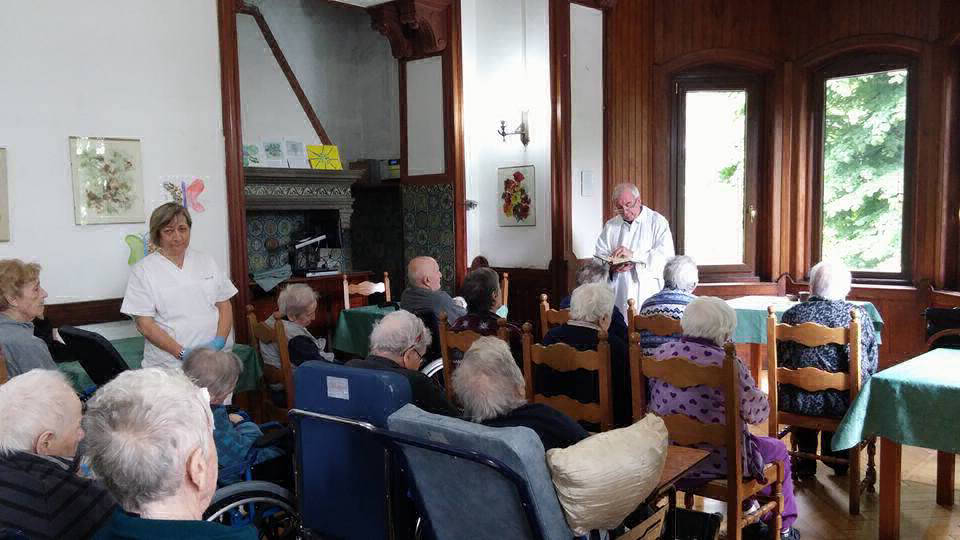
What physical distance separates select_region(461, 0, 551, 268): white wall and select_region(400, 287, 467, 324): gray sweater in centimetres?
223

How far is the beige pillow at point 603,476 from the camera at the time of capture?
1.78 meters

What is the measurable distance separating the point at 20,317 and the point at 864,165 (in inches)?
248

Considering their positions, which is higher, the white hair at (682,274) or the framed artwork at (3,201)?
the framed artwork at (3,201)

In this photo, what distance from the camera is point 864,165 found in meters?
6.61

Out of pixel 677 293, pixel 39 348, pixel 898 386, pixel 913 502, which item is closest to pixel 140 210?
pixel 39 348

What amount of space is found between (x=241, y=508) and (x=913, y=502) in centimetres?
307

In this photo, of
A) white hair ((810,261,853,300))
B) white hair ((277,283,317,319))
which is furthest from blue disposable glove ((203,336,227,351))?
white hair ((810,261,853,300))

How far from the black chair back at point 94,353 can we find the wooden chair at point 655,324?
231 cm

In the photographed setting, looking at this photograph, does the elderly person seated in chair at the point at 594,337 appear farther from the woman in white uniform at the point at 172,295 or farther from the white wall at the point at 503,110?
the white wall at the point at 503,110

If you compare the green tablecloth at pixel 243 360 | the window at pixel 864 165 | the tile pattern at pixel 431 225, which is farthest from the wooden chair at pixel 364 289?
the window at pixel 864 165

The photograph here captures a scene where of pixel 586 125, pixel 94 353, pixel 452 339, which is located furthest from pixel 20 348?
pixel 586 125

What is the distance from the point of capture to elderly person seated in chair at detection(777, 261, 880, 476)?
353cm

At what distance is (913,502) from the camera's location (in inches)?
145

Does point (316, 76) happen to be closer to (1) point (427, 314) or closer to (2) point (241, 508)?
(1) point (427, 314)
